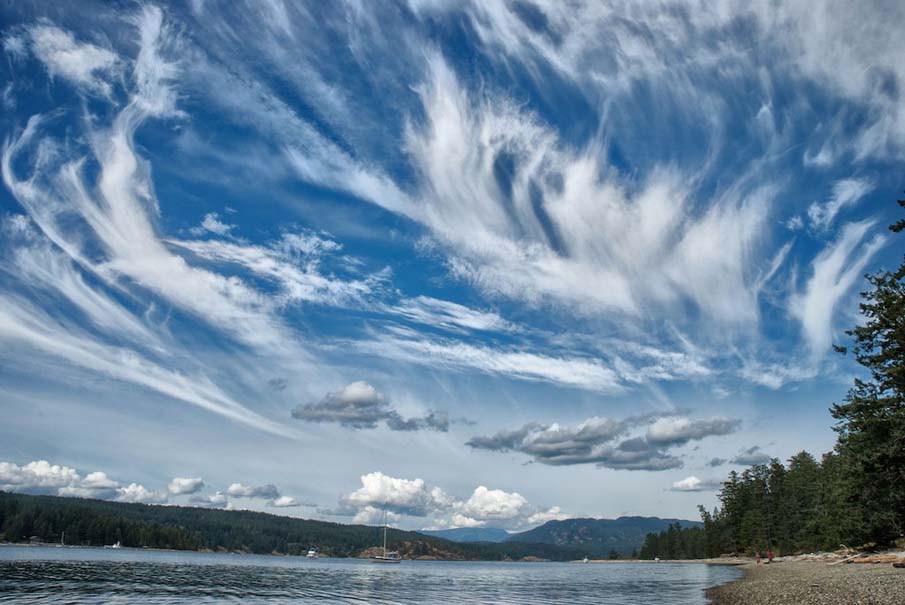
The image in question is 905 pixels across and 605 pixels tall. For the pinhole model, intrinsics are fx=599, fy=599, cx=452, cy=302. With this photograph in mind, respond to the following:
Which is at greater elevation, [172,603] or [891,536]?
[891,536]

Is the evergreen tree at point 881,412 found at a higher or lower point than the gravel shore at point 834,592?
higher

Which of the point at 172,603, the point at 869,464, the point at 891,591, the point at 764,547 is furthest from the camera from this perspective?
the point at 764,547

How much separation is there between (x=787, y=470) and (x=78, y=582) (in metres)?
147

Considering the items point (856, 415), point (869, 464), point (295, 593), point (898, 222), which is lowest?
point (295, 593)

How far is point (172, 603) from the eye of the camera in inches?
1845

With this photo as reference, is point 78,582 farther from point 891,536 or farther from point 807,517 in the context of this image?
point 807,517

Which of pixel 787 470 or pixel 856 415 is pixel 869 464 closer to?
pixel 856 415

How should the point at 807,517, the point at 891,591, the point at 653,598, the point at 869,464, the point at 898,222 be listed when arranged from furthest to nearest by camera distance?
1. the point at 807,517
2. the point at 653,598
3. the point at 869,464
4. the point at 898,222
5. the point at 891,591

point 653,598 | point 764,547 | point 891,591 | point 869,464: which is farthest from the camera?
point 764,547

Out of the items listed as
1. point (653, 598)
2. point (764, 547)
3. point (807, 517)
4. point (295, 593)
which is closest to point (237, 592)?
point (295, 593)

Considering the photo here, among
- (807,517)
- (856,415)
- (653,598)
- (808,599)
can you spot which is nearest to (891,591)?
(808,599)

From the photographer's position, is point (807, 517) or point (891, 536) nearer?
point (891, 536)

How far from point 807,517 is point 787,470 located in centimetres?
2764

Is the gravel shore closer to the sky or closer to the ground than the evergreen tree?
closer to the ground
